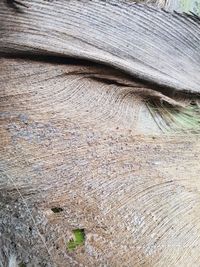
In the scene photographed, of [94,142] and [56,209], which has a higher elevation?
[94,142]

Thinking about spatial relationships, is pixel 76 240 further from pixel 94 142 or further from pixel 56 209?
pixel 94 142

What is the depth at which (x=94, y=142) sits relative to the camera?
184 centimetres

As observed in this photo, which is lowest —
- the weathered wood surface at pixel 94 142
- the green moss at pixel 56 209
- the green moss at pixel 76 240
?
the green moss at pixel 76 240

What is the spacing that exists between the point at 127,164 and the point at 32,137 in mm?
277

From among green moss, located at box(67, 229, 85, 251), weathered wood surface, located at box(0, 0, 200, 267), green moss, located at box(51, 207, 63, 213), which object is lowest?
green moss, located at box(67, 229, 85, 251)

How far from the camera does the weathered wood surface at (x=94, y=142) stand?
69.6 inches

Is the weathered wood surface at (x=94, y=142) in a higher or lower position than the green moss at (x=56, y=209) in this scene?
higher

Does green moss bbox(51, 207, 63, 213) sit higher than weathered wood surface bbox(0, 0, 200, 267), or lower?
lower

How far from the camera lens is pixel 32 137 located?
1778mm

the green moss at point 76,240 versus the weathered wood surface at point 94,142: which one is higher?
the weathered wood surface at point 94,142

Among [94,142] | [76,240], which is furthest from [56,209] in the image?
[94,142]

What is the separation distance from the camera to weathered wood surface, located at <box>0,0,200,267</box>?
1.77 meters

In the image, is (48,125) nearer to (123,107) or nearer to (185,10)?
(123,107)

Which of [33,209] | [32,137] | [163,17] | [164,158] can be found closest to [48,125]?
[32,137]
